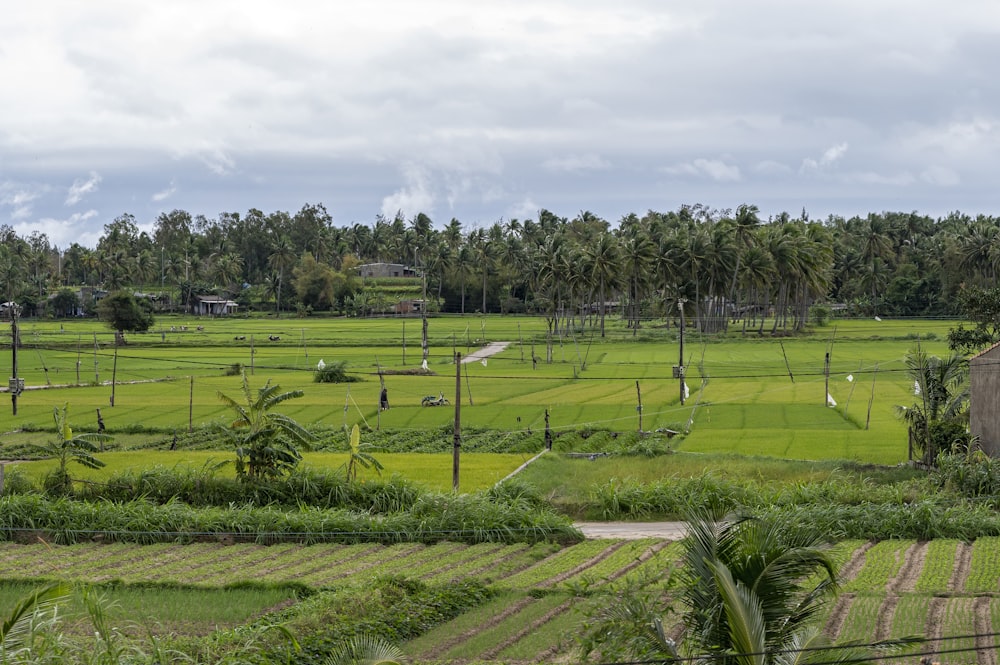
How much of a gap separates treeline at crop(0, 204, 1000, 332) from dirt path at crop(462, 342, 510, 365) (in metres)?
4.52

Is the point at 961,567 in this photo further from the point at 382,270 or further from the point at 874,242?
the point at 382,270

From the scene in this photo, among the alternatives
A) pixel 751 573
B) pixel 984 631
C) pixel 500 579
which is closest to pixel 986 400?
pixel 984 631

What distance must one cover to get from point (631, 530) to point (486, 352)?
5074 cm

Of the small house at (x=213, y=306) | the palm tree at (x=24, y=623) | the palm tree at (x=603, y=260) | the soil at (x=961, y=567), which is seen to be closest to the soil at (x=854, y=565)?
the soil at (x=961, y=567)

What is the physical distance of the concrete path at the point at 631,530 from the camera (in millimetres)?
22531

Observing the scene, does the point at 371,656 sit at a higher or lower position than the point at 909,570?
higher

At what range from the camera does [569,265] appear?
3679 inches

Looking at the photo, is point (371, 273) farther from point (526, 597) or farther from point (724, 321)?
point (526, 597)

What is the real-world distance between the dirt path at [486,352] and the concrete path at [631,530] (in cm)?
3972

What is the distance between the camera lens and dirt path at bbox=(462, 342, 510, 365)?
66700 mm

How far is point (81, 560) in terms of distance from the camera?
20.5 m

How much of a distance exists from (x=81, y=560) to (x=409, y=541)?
6299 millimetres

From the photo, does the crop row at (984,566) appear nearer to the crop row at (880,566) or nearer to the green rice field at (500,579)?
the green rice field at (500,579)

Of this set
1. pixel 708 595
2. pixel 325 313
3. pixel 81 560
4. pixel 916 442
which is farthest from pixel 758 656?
pixel 325 313
